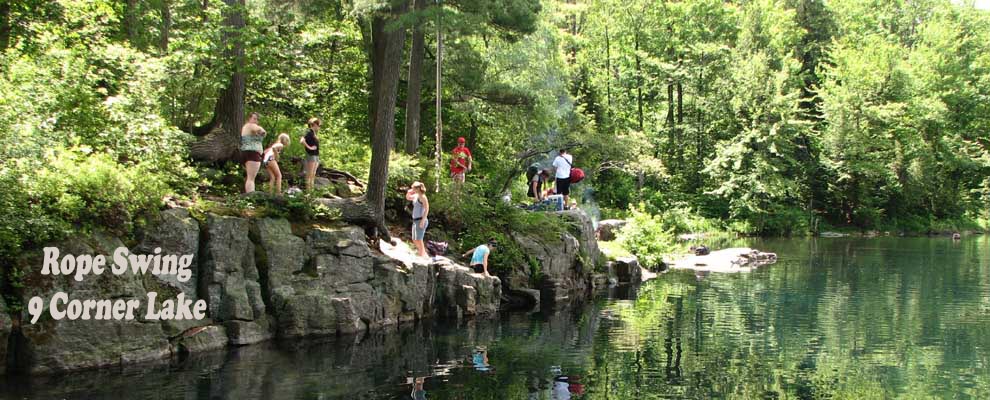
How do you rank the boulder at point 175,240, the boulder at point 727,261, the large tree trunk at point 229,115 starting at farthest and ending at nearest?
the boulder at point 727,261 → the large tree trunk at point 229,115 → the boulder at point 175,240

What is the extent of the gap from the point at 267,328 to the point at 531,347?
4281 millimetres

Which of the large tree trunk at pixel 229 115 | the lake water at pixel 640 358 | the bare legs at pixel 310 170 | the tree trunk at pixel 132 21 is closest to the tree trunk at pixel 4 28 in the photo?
the tree trunk at pixel 132 21

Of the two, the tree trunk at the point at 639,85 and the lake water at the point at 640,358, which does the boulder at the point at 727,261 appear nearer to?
the lake water at the point at 640,358

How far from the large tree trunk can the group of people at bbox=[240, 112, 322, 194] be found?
768 millimetres

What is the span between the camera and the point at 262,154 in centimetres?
1568

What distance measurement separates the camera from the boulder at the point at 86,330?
11.2 m

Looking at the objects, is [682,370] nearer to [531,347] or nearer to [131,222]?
[531,347]

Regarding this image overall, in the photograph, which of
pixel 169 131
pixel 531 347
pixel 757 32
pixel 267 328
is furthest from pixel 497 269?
pixel 757 32

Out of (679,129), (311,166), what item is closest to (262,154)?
(311,166)

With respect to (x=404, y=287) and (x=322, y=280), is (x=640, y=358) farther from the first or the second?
(x=322, y=280)

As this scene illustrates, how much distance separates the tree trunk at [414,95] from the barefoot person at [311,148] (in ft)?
14.5

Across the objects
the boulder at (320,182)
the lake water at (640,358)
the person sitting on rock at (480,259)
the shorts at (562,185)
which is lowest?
the lake water at (640,358)

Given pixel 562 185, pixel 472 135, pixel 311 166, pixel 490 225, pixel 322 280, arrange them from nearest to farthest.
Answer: pixel 322 280
pixel 311 166
pixel 490 225
pixel 562 185
pixel 472 135

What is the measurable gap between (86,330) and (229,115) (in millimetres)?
6397
